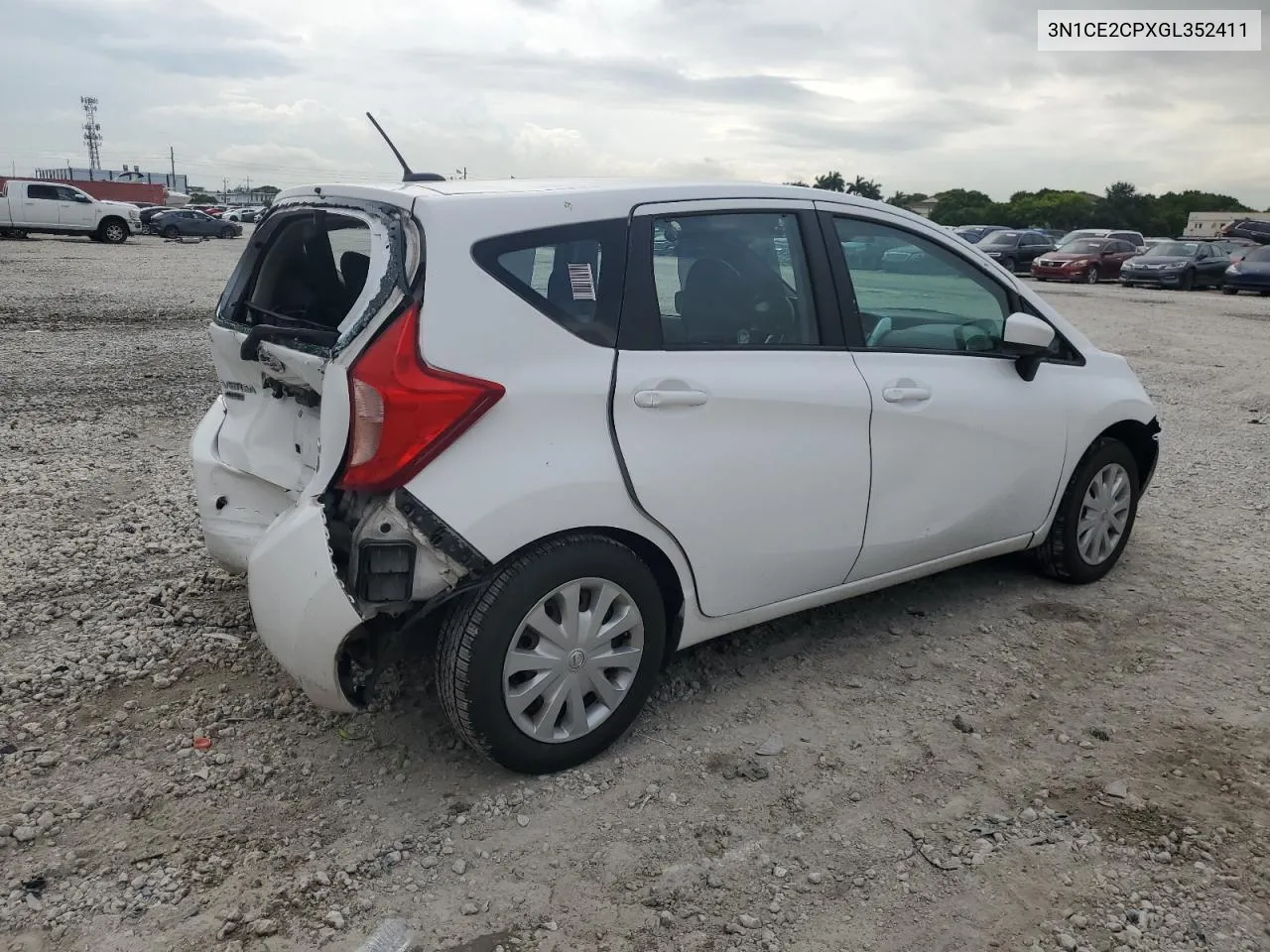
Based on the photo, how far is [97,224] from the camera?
99.7 feet

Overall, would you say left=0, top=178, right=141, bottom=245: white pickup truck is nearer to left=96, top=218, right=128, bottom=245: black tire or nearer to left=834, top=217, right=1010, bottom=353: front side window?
left=96, top=218, right=128, bottom=245: black tire

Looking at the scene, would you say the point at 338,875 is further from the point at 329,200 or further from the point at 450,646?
the point at 329,200

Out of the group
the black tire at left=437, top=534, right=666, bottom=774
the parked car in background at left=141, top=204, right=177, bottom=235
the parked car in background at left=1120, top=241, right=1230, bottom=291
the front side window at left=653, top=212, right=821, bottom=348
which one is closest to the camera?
the black tire at left=437, top=534, right=666, bottom=774

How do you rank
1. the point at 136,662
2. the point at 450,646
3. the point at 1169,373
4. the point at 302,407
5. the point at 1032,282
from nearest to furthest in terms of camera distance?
1. the point at 450,646
2. the point at 302,407
3. the point at 136,662
4. the point at 1169,373
5. the point at 1032,282

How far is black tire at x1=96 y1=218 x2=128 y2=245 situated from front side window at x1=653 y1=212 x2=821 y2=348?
107ft

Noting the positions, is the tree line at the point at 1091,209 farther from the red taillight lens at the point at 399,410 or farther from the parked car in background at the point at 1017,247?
the red taillight lens at the point at 399,410

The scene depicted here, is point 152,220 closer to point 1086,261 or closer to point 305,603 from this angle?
point 1086,261

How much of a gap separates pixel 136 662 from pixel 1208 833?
3545 mm

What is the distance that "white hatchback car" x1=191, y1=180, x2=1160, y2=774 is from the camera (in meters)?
2.64

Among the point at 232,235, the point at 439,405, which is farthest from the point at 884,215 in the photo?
the point at 232,235

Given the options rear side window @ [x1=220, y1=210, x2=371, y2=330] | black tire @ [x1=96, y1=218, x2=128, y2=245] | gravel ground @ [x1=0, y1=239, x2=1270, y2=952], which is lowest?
gravel ground @ [x1=0, y1=239, x2=1270, y2=952]

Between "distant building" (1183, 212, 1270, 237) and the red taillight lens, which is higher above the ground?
"distant building" (1183, 212, 1270, 237)

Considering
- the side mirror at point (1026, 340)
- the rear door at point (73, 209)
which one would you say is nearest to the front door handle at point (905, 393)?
the side mirror at point (1026, 340)

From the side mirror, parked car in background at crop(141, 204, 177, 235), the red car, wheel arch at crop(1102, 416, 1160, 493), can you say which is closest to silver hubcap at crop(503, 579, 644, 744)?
the side mirror
